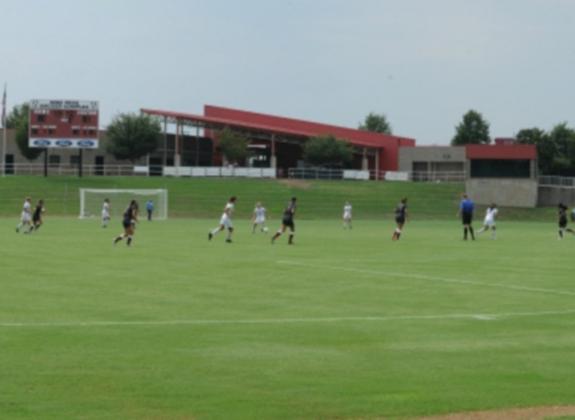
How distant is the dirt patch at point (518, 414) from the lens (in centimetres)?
882

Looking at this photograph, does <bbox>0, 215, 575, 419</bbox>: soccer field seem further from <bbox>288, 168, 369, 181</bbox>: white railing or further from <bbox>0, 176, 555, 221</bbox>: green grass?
<bbox>288, 168, 369, 181</bbox>: white railing

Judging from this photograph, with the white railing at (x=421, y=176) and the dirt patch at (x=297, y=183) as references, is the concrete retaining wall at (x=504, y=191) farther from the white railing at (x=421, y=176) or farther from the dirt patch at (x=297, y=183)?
the dirt patch at (x=297, y=183)

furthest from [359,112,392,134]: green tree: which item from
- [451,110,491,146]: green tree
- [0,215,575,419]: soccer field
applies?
[0,215,575,419]: soccer field

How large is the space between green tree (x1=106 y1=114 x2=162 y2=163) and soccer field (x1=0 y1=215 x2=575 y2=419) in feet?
240

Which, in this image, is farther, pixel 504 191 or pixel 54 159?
pixel 54 159

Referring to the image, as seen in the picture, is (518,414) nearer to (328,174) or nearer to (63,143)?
(63,143)

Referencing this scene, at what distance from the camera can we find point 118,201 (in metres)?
75.6

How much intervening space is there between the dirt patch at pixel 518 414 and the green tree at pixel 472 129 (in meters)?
119

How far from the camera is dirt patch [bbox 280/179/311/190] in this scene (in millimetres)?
88062

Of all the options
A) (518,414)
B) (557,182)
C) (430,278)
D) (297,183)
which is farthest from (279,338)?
(557,182)

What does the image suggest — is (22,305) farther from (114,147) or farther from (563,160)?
(563,160)

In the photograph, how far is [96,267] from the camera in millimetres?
24891

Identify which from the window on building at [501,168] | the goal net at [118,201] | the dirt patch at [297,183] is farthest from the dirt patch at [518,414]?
the dirt patch at [297,183]

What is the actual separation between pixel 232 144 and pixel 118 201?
27.7 metres
